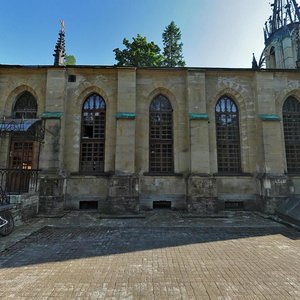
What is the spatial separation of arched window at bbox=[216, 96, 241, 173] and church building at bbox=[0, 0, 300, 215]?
7 cm

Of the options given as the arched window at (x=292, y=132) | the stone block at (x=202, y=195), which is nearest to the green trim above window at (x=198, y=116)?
the stone block at (x=202, y=195)

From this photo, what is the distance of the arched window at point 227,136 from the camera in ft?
46.1

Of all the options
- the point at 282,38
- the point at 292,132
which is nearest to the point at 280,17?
the point at 282,38

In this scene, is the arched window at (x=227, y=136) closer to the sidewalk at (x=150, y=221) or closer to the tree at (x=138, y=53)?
the sidewalk at (x=150, y=221)

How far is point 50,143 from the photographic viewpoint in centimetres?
1256

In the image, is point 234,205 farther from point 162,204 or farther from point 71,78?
point 71,78

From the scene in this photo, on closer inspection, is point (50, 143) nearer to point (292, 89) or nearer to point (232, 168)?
point (232, 168)

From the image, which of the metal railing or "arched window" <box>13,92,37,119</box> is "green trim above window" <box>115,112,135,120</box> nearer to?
"arched window" <box>13,92,37,119</box>

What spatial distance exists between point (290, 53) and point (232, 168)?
1634 cm

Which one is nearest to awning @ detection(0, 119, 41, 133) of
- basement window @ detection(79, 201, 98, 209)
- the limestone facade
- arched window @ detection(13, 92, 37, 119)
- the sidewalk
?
the limestone facade

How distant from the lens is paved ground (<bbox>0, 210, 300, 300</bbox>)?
4.36m

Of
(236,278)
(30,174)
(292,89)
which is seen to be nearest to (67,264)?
(236,278)

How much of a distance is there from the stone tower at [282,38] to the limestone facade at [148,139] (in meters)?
9.93

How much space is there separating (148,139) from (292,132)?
31.2 feet
